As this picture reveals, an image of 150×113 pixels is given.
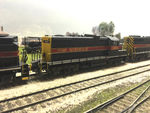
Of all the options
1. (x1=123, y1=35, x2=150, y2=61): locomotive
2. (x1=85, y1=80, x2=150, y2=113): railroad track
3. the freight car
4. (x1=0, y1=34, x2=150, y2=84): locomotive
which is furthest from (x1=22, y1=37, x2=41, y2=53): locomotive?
(x1=123, y1=35, x2=150, y2=61): locomotive

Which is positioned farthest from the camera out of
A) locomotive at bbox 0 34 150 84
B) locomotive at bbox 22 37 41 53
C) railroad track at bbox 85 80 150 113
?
locomotive at bbox 22 37 41 53

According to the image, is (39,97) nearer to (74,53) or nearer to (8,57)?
(8,57)

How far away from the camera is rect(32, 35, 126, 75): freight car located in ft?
35.4

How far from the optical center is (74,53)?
12.2 m

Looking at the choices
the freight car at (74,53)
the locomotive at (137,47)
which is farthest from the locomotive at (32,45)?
the locomotive at (137,47)

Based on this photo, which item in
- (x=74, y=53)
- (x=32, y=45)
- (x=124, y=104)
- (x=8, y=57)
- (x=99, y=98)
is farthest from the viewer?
(x=32, y=45)

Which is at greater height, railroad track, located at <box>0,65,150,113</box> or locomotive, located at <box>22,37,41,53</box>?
locomotive, located at <box>22,37,41,53</box>

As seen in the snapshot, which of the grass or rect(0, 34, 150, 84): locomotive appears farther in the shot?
rect(0, 34, 150, 84): locomotive

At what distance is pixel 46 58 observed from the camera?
11.1 m

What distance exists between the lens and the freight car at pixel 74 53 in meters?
10.8

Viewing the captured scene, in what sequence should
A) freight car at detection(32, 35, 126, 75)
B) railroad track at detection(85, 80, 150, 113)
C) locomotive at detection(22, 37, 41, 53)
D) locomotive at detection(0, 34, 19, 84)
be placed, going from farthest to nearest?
locomotive at detection(22, 37, 41, 53), freight car at detection(32, 35, 126, 75), locomotive at detection(0, 34, 19, 84), railroad track at detection(85, 80, 150, 113)

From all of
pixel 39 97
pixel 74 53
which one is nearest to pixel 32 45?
pixel 74 53

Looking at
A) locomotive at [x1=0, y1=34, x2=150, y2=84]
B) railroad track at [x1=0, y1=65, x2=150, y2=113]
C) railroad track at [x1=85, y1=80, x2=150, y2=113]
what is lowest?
railroad track at [x1=85, y1=80, x2=150, y2=113]

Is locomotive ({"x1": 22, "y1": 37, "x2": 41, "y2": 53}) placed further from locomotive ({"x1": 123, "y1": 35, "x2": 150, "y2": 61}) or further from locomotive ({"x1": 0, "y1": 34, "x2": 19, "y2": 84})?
locomotive ({"x1": 123, "y1": 35, "x2": 150, "y2": 61})
